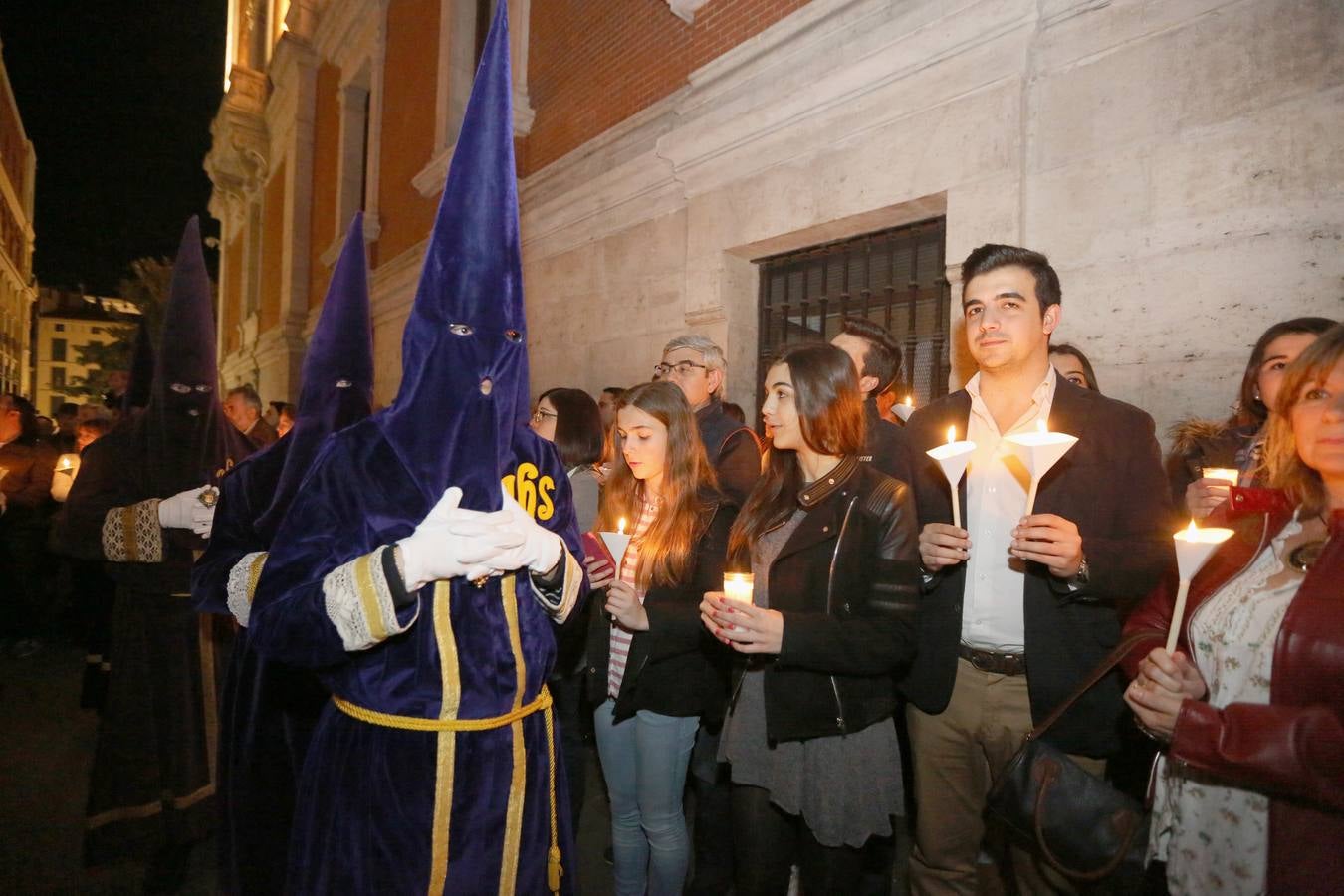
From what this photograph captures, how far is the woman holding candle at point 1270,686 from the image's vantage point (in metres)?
1.62

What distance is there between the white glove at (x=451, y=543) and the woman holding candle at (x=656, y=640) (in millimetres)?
937

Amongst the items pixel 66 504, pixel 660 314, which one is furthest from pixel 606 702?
pixel 660 314

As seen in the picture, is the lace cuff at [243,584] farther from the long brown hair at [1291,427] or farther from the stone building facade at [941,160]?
the stone building facade at [941,160]

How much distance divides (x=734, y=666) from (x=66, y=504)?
11.1 ft

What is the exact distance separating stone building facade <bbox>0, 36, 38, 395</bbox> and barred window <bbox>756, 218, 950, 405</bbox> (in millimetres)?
56012

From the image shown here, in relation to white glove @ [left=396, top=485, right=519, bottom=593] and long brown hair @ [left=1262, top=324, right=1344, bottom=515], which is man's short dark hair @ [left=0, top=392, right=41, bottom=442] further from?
long brown hair @ [left=1262, top=324, right=1344, bottom=515]

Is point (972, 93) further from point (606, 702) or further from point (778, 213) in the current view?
point (606, 702)

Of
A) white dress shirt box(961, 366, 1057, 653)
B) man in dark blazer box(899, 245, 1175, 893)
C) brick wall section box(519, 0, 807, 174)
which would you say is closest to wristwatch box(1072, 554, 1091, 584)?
man in dark blazer box(899, 245, 1175, 893)

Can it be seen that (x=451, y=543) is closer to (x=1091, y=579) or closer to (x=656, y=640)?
(x=656, y=640)

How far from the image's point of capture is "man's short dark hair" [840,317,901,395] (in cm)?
372

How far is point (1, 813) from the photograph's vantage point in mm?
4191

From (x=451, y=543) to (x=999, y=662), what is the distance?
1797 mm

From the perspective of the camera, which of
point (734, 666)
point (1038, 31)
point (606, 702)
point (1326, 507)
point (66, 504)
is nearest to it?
point (1326, 507)

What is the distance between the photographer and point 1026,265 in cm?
256
